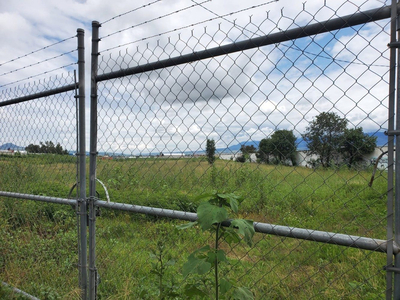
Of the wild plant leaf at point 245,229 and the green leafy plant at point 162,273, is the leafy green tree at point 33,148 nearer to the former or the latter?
the green leafy plant at point 162,273

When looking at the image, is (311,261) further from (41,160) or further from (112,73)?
(41,160)

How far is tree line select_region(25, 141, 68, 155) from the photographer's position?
2982mm

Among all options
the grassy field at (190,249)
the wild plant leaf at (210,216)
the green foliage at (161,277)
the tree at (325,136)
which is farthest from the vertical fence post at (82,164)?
the tree at (325,136)

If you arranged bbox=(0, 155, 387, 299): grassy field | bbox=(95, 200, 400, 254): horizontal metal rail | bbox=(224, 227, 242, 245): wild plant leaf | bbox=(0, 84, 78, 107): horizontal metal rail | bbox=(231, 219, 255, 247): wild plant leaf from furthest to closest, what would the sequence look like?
bbox=(0, 84, 78, 107): horizontal metal rail, bbox=(0, 155, 387, 299): grassy field, bbox=(224, 227, 242, 245): wild plant leaf, bbox=(231, 219, 255, 247): wild plant leaf, bbox=(95, 200, 400, 254): horizontal metal rail

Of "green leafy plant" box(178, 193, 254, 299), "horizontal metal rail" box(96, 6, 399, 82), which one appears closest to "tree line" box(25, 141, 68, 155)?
"horizontal metal rail" box(96, 6, 399, 82)

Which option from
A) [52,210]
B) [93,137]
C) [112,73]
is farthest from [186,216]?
[52,210]

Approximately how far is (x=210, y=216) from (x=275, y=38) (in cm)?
99

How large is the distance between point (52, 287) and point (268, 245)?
2.62 meters

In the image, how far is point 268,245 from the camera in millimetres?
3994

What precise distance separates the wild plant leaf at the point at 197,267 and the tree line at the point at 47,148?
1.93 m

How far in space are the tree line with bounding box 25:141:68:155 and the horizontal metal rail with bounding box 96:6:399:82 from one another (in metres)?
1.29

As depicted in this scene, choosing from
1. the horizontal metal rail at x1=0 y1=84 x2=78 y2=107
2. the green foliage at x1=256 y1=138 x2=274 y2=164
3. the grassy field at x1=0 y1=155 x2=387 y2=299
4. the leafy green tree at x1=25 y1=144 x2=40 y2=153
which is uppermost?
the horizontal metal rail at x1=0 y1=84 x2=78 y2=107

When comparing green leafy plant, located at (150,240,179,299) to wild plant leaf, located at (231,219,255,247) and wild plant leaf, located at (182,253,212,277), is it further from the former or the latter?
wild plant leaf, located at (231,219,255,247)

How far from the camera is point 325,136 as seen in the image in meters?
1.39
